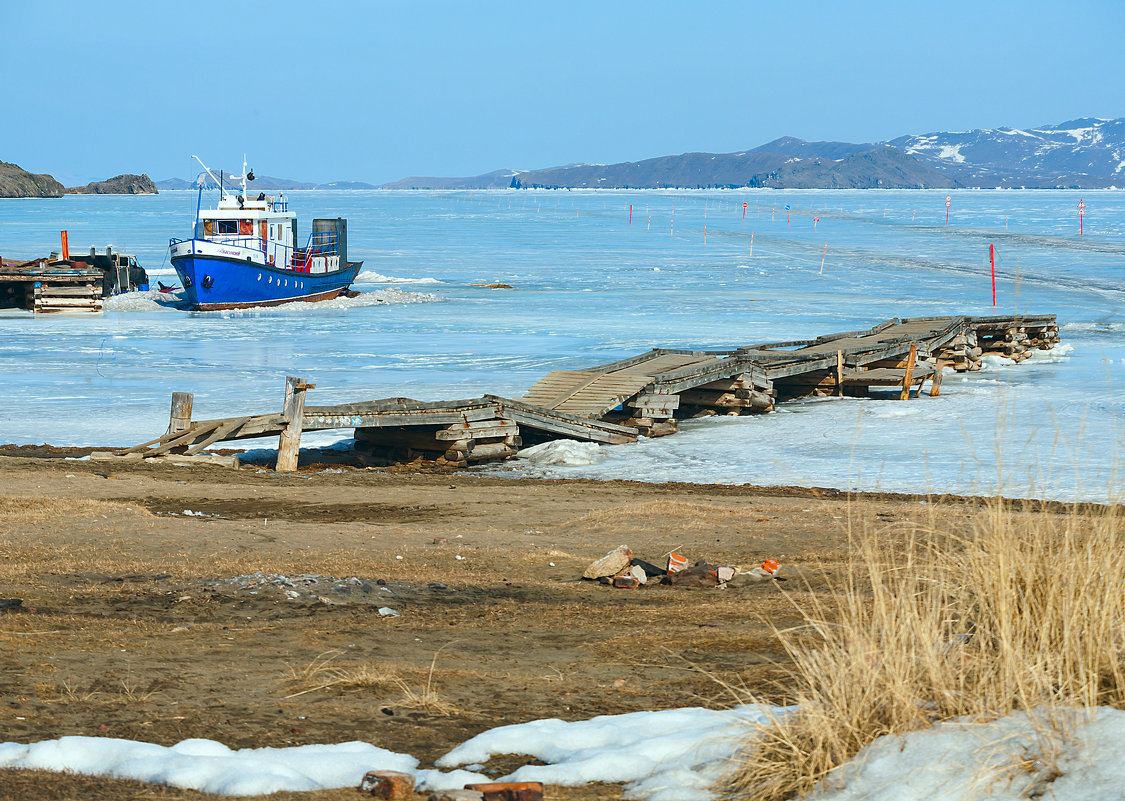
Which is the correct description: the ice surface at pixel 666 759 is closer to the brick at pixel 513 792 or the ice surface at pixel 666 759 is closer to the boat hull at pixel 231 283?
the brick at pixel 513 792

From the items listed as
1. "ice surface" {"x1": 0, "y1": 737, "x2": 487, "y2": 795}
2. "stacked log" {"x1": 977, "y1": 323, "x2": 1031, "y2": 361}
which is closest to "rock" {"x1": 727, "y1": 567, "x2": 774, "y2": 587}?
"ice surface" {"x1": 0, "y1": 737, "x2": 487, "y2": 795}

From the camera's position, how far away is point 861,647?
4227 mm

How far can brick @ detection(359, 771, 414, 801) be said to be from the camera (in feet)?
14.0

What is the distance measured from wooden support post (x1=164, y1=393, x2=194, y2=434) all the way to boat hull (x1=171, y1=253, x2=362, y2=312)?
2656cm

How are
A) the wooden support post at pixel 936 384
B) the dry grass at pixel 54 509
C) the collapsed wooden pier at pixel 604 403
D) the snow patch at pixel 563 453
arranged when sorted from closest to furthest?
the dry grass at pixel 54 509, the collapsed wooden pier at pixel 604 403, the snow patch at pixel 563 453, the wooden support post at pixel 936 384

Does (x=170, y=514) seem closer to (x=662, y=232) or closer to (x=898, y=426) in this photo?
(x=898, y=426)

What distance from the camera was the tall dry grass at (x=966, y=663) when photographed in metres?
4.11

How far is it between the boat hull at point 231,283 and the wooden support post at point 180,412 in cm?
2656

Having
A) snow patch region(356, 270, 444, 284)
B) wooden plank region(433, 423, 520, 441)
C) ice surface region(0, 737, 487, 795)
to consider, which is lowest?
wooden plank region(433, 423, 520, 441)

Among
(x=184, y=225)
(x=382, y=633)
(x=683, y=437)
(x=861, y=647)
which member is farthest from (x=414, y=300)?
(x=184, y=225)

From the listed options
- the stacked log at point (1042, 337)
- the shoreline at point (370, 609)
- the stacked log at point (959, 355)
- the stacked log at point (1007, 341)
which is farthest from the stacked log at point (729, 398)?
the stacked log at point (1042, 337)

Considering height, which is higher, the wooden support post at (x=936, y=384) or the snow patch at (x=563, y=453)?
the wooden support post at (x=936, y=384)

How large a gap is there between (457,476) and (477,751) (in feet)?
35.0

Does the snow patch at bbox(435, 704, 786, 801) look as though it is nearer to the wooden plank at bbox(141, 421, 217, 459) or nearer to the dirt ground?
the dirt ground
